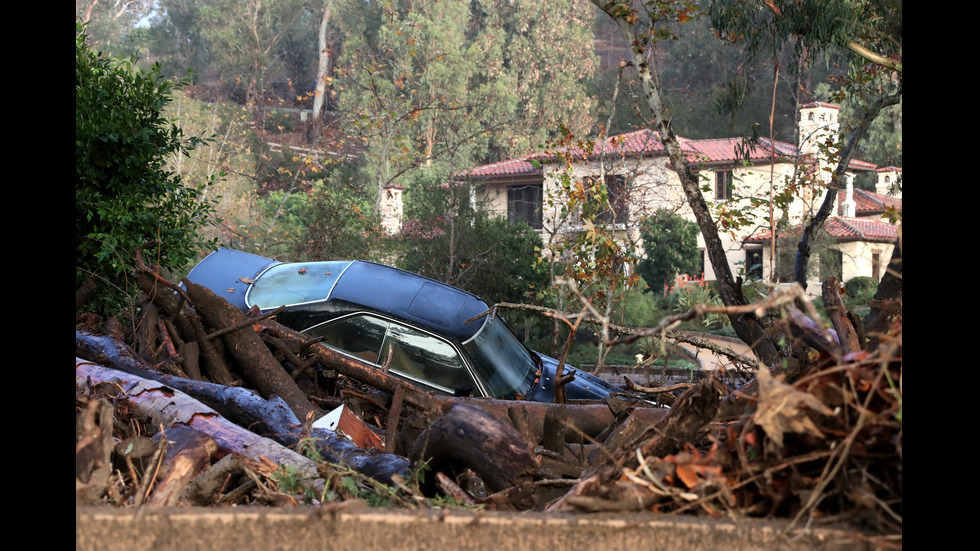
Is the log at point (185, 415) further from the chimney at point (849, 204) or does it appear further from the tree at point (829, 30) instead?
the chimney at point (849, 204)

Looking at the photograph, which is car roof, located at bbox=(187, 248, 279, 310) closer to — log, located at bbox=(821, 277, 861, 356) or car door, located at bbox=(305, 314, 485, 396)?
car door, located at bbox=(305, 314, 485, 396)

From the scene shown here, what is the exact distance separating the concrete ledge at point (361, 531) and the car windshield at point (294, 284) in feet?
15.9

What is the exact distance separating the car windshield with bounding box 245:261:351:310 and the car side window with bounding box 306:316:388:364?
32cm

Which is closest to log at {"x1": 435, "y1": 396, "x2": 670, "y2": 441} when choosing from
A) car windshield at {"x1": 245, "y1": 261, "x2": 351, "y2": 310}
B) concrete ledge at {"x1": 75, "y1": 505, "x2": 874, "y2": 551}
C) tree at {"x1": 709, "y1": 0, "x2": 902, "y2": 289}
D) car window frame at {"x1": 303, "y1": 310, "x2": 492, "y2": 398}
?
car window frame at {"x1": 303, "y1": 310, "x2": 492, "y2": 398}

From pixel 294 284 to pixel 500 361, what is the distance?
208 cm

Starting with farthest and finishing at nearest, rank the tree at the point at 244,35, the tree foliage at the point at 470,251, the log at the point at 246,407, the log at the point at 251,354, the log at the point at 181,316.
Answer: the tree at the point at 244,35
the tree foliage at the point at 470,251
the log at the point at 181,316
the log at the point at 251,354
the log at the point at 246,407

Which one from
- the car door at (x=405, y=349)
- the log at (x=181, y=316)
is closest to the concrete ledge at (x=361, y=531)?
→ the log at (x=181, y=316)

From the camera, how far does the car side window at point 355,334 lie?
269 inches

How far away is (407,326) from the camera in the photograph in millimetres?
6871

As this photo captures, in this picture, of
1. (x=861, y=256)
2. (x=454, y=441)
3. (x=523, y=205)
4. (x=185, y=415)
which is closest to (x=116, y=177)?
(x=185, y=415)

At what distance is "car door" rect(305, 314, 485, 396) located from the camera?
6805 mm

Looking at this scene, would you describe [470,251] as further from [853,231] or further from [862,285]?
[853,231]

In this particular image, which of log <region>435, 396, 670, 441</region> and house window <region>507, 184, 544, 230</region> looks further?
house window <region>507, 184, 544, 230</region>
